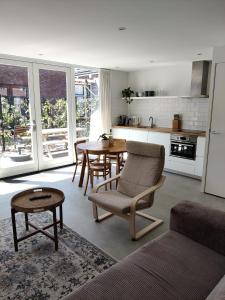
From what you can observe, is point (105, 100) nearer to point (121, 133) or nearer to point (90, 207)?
point (121, 133)

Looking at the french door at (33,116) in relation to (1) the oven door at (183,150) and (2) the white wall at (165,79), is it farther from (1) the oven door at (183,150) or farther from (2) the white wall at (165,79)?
(1) the oven door at (183,150)

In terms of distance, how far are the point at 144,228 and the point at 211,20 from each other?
7.97 ft

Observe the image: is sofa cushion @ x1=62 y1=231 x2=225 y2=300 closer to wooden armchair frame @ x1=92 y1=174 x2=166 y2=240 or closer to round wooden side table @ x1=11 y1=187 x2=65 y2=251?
wooden armchair frame @ x1=92 y1=174 x2=166 y2=240

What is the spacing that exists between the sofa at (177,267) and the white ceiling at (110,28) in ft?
6.11

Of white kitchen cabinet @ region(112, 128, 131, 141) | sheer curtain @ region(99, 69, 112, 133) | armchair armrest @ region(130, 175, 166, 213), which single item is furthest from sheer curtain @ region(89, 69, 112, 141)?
armchair armrest @ region(130, 175, 166, 213)

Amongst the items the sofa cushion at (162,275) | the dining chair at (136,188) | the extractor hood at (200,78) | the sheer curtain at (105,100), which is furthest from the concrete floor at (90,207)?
the extractor hood at (200,78)

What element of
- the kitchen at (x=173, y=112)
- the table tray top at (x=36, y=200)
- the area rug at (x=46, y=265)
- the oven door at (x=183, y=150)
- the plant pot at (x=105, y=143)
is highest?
the kitchen at (x=173, y=112)

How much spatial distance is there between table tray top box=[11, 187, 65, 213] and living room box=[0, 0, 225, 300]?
0.07 feet

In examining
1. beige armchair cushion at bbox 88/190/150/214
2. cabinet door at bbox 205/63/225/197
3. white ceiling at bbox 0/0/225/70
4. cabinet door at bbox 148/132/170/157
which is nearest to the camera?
white ceiling at bbox 0/0/225/70

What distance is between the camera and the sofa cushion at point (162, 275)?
4.33ft

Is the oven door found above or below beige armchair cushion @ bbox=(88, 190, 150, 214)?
above

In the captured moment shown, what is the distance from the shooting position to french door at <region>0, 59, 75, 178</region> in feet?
14.8

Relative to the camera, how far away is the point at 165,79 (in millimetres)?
5668

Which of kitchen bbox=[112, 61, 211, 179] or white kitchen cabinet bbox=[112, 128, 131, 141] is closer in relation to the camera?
kitchen bbox=[112, 61, 211, 179]
